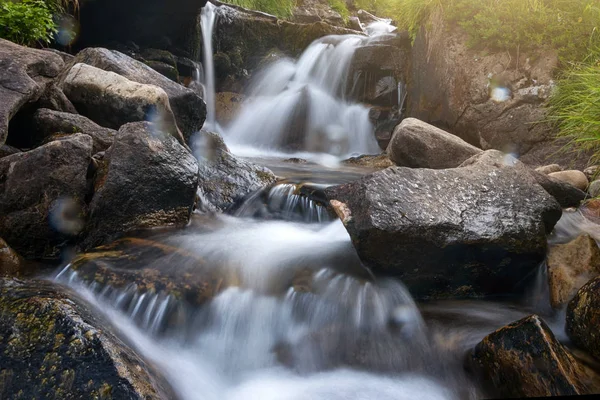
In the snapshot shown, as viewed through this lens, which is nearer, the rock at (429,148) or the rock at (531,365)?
the rock at (531,365)

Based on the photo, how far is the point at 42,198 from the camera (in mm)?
3248

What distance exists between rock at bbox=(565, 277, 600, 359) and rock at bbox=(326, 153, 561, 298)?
661 mm

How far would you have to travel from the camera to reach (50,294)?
2148 mm

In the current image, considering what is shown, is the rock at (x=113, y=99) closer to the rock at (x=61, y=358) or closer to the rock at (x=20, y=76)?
the rock at (x=20, y=76)

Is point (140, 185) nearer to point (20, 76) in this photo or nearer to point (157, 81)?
point (20, 76)

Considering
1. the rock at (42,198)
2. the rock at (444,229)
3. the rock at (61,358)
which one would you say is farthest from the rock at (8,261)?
the rock at (444,229)

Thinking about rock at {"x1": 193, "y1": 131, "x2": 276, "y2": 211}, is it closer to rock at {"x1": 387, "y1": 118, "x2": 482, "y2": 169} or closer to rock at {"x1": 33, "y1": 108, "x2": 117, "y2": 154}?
rock at {"x1": 33, "y1": 108, "x2": 117, "y2": 154}

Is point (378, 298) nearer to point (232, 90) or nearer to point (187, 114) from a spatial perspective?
point (187, 114)

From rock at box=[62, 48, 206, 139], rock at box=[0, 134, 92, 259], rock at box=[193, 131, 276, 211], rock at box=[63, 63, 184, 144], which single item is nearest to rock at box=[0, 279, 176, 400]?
rock at box=[0, 134, 92, 259]

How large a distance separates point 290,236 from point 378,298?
50.0 inches

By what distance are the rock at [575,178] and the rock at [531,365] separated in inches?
141

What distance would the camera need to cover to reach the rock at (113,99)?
4.48 m

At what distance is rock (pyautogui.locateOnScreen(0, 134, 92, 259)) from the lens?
319 centimetres

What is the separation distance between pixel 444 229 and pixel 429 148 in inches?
110
